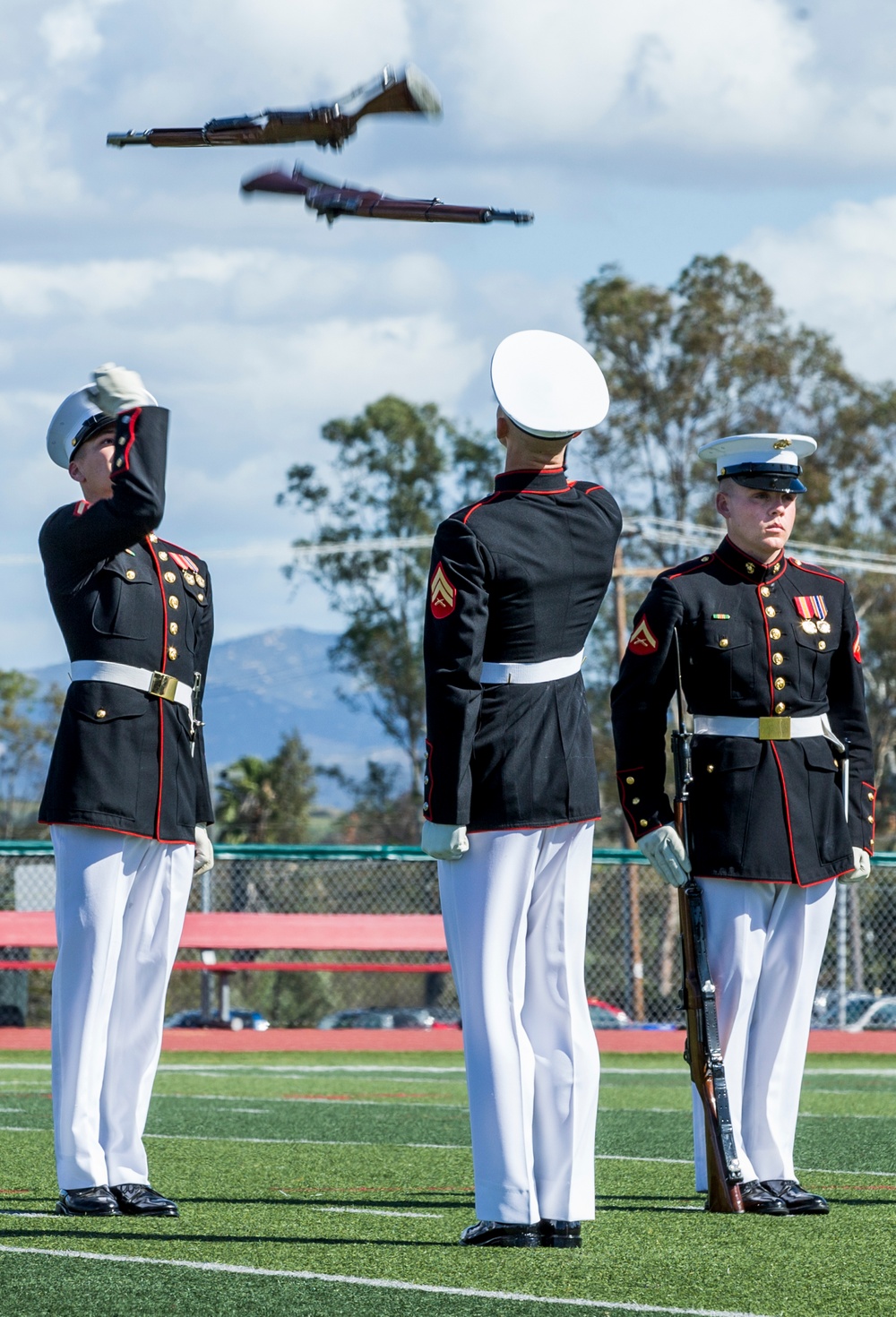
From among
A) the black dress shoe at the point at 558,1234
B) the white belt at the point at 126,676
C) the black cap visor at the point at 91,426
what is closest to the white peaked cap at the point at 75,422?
the black cap visor at the point at 91,426

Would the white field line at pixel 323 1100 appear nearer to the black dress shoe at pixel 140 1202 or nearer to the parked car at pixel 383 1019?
the black dress shoe at pixel 140 1202

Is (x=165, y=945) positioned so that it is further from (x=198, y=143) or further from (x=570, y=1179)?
(x=198, y=143)

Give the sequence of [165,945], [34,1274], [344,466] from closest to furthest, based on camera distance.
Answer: [34,1274]
[165,945]
[344,466]

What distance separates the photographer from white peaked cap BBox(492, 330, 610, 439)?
16.4 feet

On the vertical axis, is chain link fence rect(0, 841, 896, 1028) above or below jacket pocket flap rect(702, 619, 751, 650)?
below

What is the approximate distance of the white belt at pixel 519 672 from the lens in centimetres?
496

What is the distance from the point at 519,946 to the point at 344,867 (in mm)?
14690

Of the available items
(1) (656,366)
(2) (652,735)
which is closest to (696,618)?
(2) (652,735)

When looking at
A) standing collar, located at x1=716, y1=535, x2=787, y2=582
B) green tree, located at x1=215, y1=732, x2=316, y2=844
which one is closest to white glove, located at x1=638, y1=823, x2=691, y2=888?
standing collar, located at x1=716, y1=535, x2=787, y2=582

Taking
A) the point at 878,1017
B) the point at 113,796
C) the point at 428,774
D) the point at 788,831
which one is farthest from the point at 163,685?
the point at 878,1017

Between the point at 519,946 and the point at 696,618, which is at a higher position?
the point at 696,618

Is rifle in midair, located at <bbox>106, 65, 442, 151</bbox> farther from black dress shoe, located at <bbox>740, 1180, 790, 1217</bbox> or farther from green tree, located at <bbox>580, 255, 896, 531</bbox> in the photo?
green tree, located at <bbox>580, 255, 896, 531</bbox>

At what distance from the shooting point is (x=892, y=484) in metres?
39.4

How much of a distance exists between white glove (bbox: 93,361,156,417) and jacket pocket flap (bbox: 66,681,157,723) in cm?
74
